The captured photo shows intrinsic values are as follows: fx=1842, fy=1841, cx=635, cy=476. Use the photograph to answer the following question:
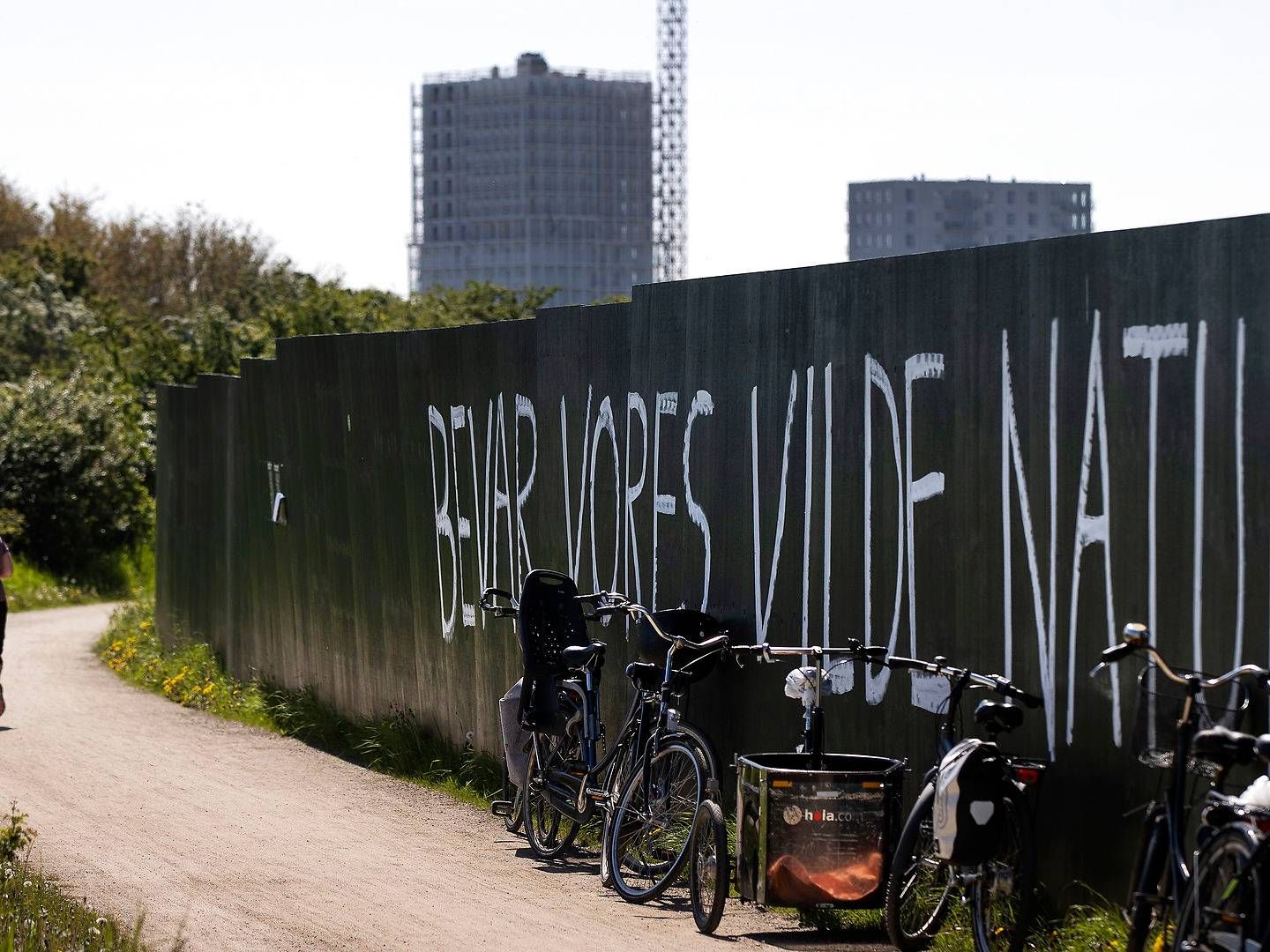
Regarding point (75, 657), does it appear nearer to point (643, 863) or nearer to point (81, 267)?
point (643, 863)

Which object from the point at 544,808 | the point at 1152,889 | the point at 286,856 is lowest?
the point at 286,856

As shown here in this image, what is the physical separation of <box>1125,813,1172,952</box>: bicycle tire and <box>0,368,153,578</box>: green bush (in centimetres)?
2417

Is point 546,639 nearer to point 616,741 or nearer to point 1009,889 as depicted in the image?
point 616,741

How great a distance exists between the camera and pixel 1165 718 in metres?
5.27

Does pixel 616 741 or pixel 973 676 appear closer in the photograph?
pixel 973 676

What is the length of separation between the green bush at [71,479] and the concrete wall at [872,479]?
55.2 feet

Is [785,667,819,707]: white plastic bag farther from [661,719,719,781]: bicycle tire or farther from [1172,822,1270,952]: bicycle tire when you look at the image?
[1172,822,1270,952]: bicycle tire

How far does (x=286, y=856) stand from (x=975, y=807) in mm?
3800

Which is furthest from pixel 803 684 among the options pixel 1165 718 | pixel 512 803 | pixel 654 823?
pixel 512 803

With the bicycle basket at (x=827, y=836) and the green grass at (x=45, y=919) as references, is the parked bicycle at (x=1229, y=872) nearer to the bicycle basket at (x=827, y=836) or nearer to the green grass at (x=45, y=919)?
the bicycle basket at (x=827, y=836)

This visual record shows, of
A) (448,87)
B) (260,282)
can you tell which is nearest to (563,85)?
(448,87)

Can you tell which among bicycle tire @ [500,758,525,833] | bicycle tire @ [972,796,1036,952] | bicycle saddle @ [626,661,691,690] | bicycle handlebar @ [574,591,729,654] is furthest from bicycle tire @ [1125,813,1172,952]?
bicycle tire @ [500,758,525,833]

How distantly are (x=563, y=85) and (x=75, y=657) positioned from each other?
157 m

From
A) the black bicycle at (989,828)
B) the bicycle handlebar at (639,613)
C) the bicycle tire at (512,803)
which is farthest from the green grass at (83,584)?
the black bicycle at (989,828)
